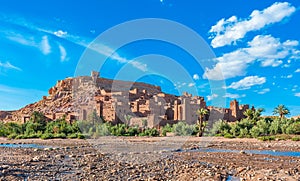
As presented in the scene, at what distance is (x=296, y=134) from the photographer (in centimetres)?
3422

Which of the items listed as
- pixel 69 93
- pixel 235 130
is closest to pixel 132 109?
pixel 235 130

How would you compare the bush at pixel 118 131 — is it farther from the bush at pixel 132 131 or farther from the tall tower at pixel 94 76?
the tall tower at pixel 94 76

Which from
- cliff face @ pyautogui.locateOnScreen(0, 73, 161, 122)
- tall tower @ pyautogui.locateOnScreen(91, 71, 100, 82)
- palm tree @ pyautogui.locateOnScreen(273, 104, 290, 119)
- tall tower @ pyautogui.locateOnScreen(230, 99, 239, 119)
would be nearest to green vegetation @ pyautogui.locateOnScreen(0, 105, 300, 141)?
palm tree @ pyautogui.locateOnScreen(273, 104, 290, 119)

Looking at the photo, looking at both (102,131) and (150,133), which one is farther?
(102,131)

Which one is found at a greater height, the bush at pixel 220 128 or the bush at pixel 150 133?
the bush at pixel 220 128

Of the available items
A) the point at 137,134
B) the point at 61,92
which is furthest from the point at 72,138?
the point at 61,92

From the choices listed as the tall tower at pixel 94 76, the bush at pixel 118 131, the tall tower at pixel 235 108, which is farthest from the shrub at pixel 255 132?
the tall tower at pixel 94 76

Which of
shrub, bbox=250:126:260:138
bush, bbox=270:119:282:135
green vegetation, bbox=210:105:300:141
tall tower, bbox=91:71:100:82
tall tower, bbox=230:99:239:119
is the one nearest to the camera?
green vegetation, bbox=210:105:300:141

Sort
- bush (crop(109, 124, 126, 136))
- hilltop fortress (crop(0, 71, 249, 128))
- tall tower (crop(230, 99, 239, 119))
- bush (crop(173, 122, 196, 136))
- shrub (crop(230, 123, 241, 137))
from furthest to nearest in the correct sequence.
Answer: tall tower (crop(230, 99, 239, 119)) → hilltop fortress (crop(0, 71, 249, 128)) → bush (crop(109, 124, 126, 136)) → bush (crop(173, 122, 196, 136)) → shrub (crop(230, 123, 241, 137))

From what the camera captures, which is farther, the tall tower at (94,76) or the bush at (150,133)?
the tall tower at (94,76)

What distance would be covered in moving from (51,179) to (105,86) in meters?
89.2

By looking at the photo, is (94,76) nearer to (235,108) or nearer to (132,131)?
(235,108)

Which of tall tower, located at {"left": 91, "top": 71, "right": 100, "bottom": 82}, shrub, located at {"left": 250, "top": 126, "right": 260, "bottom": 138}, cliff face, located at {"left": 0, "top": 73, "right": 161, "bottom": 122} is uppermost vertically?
tall tower, located at {"left": 91, "top": 71, "right": 100, "bottom": 82}

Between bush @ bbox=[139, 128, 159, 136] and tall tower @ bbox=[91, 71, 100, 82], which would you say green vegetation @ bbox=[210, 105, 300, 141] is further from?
tall tower @ bbox=[91, 71, 100, 82]
